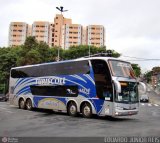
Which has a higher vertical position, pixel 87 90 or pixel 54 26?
pixel 54 26

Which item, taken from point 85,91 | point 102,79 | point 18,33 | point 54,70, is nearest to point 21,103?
point 54,70

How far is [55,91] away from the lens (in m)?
25.1

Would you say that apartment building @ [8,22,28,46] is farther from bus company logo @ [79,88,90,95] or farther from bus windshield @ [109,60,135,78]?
bus windshield @ [109,60,135,78]

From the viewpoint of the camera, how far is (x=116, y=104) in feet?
68.7

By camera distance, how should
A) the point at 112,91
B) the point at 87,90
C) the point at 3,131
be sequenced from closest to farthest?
1. the point at 3,131
2. the point at 112,91
3. the point at 87,90

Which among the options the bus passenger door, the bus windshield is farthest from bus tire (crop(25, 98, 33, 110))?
the bus windshield

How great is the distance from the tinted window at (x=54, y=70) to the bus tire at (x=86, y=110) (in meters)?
2.15

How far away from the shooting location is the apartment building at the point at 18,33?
15976cm

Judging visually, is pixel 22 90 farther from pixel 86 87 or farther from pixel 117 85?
pixel 117 85

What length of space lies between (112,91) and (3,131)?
7.90m

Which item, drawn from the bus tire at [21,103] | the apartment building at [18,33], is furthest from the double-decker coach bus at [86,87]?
the apartment building at [18,33]

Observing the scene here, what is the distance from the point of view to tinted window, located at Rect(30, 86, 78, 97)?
77.8 ft

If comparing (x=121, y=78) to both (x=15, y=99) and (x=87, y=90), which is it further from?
(x=15, y=99)

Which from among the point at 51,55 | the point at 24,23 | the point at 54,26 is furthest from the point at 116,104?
the point at 24,23
